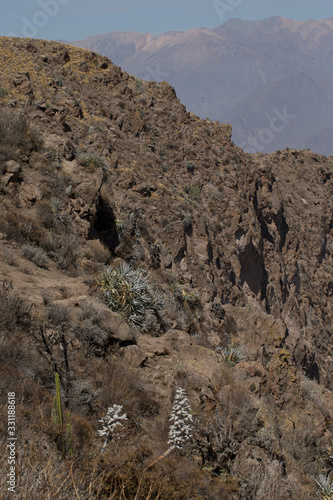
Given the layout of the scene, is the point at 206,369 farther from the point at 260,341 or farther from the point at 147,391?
the point at 260,341

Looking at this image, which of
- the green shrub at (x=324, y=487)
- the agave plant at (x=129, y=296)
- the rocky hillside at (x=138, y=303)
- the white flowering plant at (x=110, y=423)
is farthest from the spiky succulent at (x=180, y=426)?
the agave plant at (x=129, y=296)

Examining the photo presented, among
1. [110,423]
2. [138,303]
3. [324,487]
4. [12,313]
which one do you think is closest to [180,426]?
[110,423]

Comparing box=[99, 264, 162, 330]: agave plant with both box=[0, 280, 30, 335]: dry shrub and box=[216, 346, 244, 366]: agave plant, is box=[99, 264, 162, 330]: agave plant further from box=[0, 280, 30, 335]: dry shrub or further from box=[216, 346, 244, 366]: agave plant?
box=[0, 280, 30, 335]: dry shrub

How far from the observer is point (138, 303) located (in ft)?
25.3

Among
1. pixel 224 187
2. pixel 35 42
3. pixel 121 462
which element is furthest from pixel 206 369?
pixel 35 42

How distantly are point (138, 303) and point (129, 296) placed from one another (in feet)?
0.76

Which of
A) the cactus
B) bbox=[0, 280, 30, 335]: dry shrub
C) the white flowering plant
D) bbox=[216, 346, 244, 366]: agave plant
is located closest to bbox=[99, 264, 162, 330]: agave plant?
bbox=[216, 346, 244, 366]: agave plant

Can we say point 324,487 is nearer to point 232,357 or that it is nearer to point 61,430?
point 232,357

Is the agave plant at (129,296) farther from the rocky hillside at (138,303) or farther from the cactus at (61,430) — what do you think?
the cactus at (61,430)

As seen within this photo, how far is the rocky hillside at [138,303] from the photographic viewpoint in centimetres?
412

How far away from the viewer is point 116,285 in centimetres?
779

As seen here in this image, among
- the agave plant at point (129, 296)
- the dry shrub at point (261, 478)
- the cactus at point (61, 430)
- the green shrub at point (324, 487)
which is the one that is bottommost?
the green shrub at point (324, 487)

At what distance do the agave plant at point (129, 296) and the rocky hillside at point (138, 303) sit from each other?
0.04 m

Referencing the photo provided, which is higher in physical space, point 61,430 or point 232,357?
point 232,357
